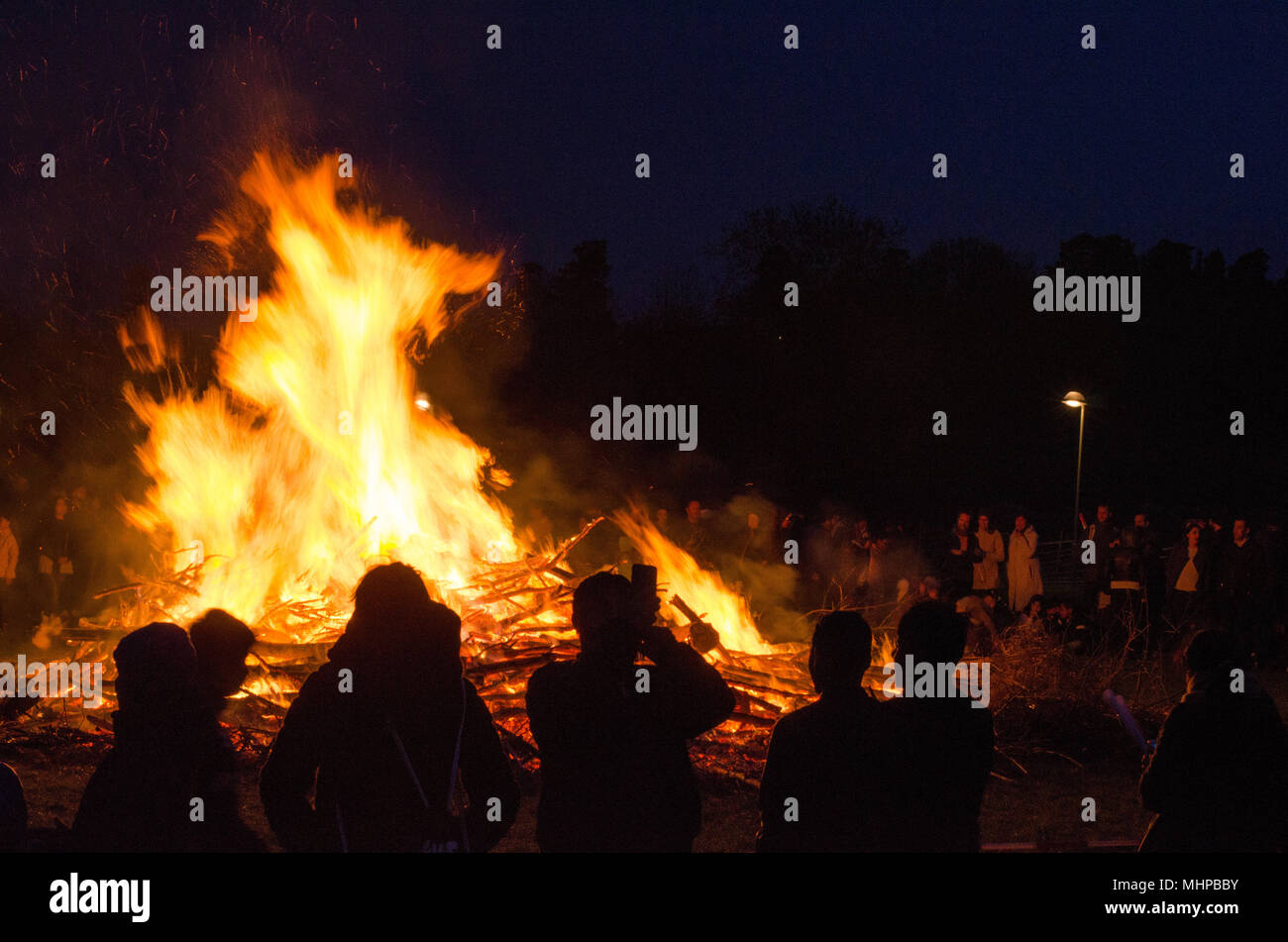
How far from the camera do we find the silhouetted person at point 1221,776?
3590 millimetres

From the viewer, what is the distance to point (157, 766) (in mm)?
2977

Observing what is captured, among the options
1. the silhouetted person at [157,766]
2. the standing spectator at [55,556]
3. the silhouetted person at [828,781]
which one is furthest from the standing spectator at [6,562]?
the silhouetted person at [828,781]

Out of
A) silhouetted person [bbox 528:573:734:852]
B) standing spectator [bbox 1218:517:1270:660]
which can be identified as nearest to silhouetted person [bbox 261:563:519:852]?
silhouetted person [bbox 528:573:734:852]

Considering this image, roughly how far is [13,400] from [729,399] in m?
15.8

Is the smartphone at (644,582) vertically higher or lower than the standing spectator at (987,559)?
higher

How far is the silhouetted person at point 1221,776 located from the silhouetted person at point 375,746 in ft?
7.58

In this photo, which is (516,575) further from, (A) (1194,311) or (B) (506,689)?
(A) (1194,311)

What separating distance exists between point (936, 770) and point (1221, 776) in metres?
1.18

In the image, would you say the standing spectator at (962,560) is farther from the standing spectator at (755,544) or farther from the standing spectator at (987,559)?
the standing spectator at (755,544)

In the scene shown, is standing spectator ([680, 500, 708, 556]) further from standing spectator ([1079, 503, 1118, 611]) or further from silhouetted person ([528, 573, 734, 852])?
silhouetted person ([528, 573, 734, 852])

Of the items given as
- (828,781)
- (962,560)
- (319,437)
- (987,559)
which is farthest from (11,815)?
(987,559)

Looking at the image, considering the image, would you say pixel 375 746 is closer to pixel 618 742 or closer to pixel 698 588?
pixel 618 742
